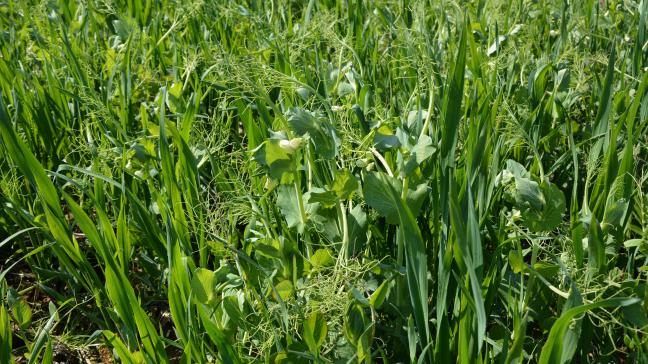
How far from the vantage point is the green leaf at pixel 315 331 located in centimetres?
104

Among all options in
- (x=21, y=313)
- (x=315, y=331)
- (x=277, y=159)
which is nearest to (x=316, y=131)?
(x=277, y=159)

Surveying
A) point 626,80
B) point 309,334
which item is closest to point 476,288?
point 309,334

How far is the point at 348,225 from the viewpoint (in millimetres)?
1211

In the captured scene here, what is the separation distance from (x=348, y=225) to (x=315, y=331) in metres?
0.21

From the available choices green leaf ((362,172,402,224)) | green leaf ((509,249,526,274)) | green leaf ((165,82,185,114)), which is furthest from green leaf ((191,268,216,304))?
green leaf ((165,82,185,114))

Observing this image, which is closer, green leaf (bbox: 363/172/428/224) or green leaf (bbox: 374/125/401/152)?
green leaf (bbox: 363/172/428/224)

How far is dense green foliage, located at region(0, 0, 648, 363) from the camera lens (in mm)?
1082

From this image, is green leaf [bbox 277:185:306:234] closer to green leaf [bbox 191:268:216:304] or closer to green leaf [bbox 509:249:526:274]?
green leaf [bbox 191:268:216:304]

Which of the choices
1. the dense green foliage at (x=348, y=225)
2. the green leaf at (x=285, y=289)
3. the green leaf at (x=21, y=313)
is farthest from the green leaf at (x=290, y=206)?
the green leaf at (x=21, y=313)

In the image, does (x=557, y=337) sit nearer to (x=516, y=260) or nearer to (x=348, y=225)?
(x=516, y=260)

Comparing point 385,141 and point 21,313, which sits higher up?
point 385,141

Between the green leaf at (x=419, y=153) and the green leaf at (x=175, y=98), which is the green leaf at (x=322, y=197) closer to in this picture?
the green leaf at (x=419, y=153)

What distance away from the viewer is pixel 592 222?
1093 mm

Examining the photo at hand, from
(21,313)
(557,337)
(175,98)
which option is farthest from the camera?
(175,98)
